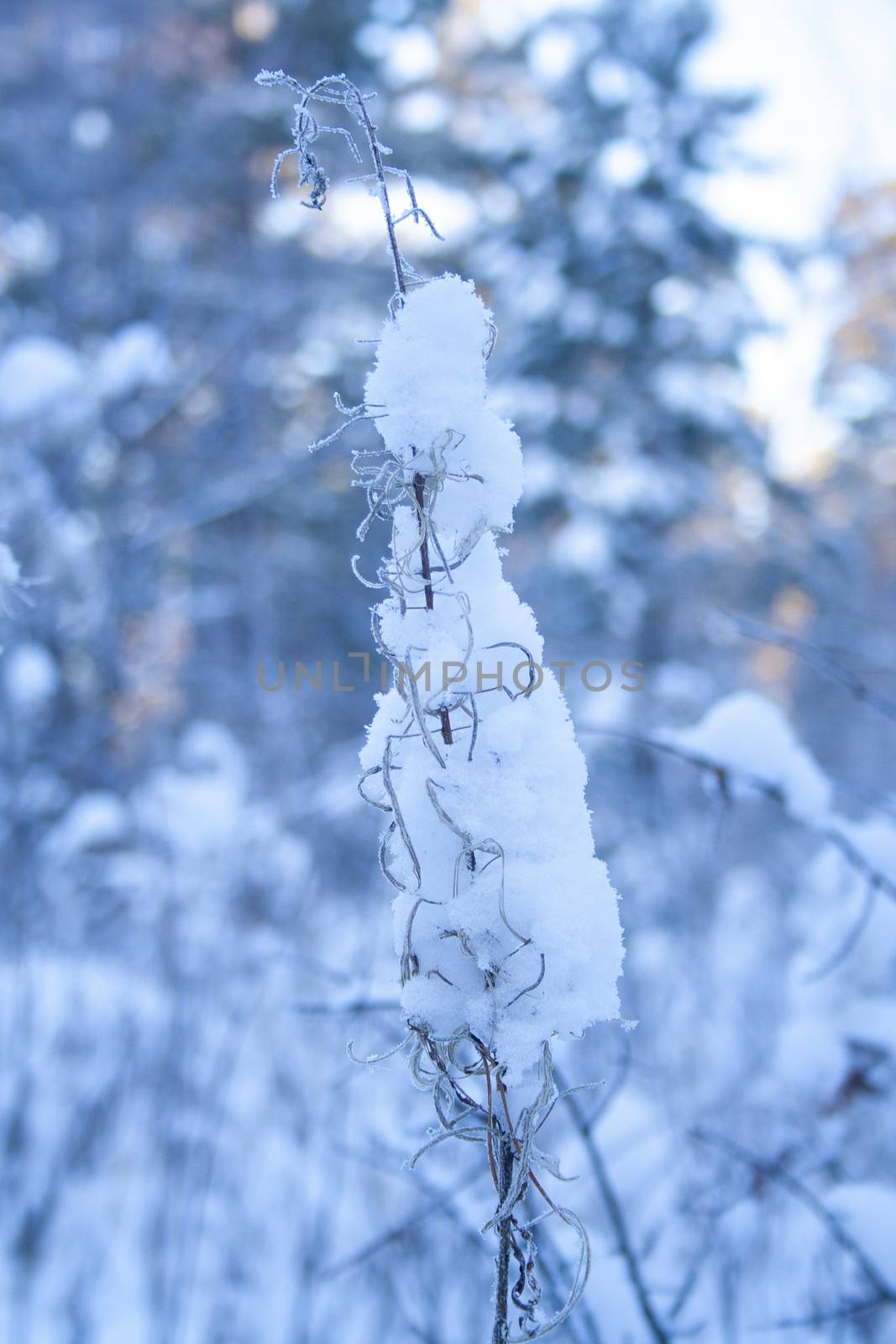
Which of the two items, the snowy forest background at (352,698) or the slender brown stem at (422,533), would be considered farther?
the snowy forest background at (352,698)

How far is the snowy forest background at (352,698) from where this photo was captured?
5.54ft

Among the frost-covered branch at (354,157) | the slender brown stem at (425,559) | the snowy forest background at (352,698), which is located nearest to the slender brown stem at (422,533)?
the slender brown stem at (425,559)

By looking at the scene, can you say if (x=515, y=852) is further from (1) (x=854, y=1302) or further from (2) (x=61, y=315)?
(2) (x=61, y=315)

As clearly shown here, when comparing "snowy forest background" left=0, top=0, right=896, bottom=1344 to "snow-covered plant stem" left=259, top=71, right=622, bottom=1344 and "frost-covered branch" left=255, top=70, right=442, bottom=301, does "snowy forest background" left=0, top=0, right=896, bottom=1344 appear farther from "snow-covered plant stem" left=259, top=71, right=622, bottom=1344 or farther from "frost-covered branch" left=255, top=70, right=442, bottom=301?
"frost-covered branch" left=255, top=70, right=442, bottom=301

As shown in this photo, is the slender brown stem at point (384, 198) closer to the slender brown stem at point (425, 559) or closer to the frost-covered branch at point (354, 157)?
the frost-covered branch at point (354, 157)

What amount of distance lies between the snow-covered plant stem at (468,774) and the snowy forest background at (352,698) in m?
0.51

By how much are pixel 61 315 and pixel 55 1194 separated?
5.72 meters

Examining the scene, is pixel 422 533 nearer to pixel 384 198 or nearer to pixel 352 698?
pixel 384 198

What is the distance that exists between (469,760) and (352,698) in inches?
264

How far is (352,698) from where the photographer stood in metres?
7.24

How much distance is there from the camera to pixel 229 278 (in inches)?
291

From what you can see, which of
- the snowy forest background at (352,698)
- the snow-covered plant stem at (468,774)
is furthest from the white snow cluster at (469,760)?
the snowy forest background at (352,698)

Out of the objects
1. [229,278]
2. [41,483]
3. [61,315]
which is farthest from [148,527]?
[229,278]

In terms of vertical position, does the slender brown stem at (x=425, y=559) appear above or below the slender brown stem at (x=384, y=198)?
below
